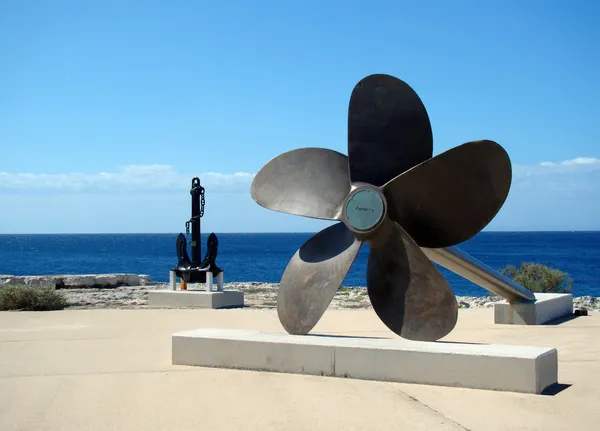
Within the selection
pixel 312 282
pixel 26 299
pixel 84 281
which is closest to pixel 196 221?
pixel 26 299

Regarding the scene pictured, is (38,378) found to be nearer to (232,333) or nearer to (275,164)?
(232,333)

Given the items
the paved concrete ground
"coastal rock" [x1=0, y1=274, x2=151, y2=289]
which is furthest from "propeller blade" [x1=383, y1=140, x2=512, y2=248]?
"coastal rock" [x1=0, y1=274, x2=151, y2=289]

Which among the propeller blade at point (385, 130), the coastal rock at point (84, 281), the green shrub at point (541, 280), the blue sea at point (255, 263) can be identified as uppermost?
the propeller blade at point (385, 130)

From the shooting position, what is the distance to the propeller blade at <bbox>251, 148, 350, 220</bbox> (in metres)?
7.96

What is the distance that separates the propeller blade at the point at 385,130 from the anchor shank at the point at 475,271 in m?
1.06

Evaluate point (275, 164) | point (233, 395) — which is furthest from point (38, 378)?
point (275, 164)

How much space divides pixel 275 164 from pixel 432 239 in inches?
75.4

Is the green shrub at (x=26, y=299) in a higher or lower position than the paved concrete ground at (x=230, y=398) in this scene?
higher

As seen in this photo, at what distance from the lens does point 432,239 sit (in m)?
7.65

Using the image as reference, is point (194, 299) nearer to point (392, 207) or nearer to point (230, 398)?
point (392, 207)

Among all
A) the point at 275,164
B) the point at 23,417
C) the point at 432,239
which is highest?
the point at 275,164

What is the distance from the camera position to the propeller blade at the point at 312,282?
296 inches

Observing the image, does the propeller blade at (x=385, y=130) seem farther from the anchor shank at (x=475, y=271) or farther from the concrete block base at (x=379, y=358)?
the concrete block base at (x=379, y=358)

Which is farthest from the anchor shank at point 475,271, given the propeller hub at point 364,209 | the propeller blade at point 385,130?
the propeller blade at point 385,130
